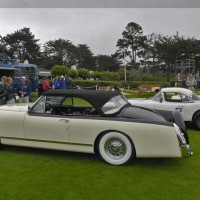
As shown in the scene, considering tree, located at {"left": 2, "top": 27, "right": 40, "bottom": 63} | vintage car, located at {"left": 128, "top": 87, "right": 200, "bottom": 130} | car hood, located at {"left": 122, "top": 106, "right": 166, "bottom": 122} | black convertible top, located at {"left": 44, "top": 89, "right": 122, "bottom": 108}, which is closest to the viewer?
car hood, located at {"left": 122, "top": 106, "right": 166, "bottom": 122}

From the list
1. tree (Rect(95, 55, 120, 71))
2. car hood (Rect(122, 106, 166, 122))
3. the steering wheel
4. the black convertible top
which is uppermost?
tree (Rect(95, 55, 120, 71))

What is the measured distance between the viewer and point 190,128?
8555 mm

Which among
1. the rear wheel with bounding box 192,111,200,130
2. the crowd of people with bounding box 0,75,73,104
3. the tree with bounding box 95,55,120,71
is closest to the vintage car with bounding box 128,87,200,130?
the rear wheel with bounding box 192,111,200,130

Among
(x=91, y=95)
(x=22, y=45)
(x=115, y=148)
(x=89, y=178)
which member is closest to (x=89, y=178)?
(x=89, y=178)

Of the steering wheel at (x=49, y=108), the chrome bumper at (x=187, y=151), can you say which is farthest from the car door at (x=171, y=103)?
the steering wheel at (x=49, y=108)

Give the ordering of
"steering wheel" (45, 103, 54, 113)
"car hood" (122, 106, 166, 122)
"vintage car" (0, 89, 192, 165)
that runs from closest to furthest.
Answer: "vintage car" (0, 89, 192, 165) → "car hood" (122, 106, 166, 122) → "steering wheel" (45, 103, 54, 113)

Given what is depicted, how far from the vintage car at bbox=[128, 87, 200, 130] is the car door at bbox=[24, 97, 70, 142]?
3.48 meters

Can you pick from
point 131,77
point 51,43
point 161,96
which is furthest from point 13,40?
point 161,96

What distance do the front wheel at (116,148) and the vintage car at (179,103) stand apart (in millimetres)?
3391

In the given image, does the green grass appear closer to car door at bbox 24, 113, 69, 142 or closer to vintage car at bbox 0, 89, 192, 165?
vintage car at bbox 0, 89, 192, 165

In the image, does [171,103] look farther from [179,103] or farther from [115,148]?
[115,148]

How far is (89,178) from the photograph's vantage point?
178 inches

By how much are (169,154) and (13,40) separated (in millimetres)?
78764

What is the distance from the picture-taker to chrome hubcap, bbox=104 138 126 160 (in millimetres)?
5027
